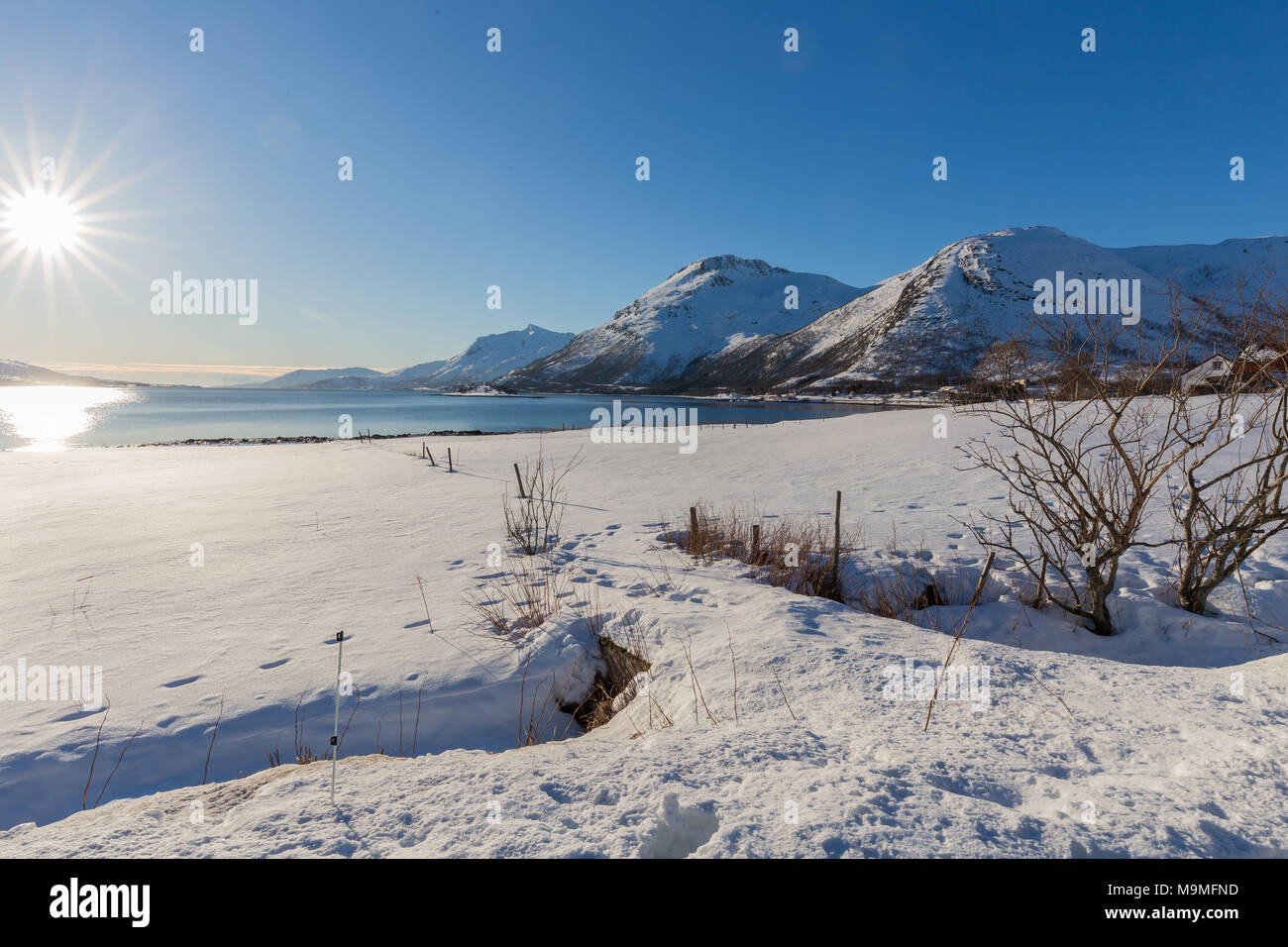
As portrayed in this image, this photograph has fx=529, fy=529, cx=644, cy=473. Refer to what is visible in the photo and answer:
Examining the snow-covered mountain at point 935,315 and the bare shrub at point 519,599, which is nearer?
the bare shrub at point 519,599

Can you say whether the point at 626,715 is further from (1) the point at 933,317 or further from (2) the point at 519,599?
(1) the point at 933,317

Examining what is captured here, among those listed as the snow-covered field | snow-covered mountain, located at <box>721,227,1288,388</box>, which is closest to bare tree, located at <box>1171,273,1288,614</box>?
the snow-covered field

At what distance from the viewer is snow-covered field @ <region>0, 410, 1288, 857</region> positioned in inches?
90.3

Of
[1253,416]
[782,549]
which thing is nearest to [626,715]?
[782,549]

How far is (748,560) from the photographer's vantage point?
8.43m

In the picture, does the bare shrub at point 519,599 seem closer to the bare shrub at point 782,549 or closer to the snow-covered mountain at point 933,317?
the bare shrub at point 782,549

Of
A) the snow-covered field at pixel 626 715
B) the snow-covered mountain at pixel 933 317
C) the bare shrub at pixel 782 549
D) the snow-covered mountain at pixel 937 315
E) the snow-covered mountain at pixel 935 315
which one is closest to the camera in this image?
the snow-covered field at pixel 626 715

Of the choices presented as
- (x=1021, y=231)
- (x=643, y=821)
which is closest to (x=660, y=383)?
(x=1021, y=231)

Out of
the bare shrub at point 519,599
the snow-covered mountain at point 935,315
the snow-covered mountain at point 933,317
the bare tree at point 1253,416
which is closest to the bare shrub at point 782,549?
the bare shrub at point 519,599

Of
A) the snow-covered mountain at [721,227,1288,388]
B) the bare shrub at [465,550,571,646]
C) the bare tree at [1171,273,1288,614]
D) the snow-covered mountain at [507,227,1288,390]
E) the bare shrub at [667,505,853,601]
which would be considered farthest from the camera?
the snow-covered mountain at [721,227,1288,388]

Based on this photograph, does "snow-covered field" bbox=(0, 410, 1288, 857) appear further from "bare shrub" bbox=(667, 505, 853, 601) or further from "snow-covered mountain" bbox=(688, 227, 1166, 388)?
"snow-covered mountain" bbox=(688, 227, 1166, 388)

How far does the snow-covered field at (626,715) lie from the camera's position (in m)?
2.29
